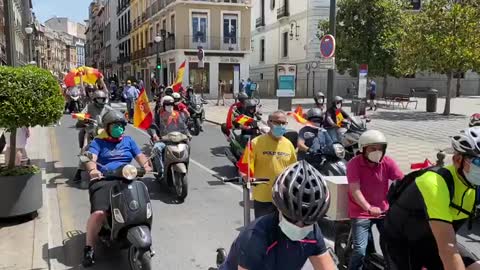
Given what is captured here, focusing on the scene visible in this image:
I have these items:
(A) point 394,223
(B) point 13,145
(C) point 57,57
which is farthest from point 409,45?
(C) point 57,57

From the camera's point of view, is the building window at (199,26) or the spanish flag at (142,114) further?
the building window at (199,26)

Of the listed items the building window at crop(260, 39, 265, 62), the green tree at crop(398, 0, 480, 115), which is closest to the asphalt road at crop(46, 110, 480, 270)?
the green tree at crop(398, 0, 480, 115)

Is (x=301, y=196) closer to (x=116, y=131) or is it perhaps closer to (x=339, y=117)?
(x=116, y=131)

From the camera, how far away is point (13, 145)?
20.6 feet

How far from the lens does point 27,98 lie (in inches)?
230

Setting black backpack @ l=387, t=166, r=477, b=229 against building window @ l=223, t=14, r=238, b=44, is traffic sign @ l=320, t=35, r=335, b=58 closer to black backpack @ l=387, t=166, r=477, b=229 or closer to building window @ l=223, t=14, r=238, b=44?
black backpack @ l=387, t=166, r=477, b=229

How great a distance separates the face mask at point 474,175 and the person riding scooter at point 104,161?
127 inches

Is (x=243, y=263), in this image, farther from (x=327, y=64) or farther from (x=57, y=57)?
(x=57, y=57)

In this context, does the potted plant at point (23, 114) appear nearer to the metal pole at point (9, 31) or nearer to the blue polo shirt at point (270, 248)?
the metal pole at point (9, 31)

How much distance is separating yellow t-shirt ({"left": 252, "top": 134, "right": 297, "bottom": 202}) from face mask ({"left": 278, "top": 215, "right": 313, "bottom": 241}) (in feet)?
7.75

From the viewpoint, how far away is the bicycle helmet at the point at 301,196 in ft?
7.30

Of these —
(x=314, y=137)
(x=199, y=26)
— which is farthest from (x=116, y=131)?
(x=199, y=26)

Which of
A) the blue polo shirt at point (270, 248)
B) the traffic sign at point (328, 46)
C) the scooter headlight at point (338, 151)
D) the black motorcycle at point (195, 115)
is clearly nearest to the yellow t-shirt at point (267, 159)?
the scooter headlight at point (338, 151)

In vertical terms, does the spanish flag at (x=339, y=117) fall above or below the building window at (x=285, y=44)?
below
